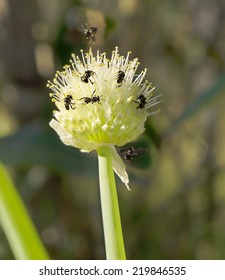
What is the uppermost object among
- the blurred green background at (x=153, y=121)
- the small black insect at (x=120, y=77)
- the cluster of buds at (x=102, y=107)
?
the blurred green background at (x=153, y=121)

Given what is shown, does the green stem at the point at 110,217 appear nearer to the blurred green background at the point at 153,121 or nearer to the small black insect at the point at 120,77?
the small black insect at the point at 120,77

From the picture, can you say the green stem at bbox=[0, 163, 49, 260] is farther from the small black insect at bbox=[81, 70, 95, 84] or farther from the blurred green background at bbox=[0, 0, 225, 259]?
the blurred green background at bbox=[0, 0, 225, 259]

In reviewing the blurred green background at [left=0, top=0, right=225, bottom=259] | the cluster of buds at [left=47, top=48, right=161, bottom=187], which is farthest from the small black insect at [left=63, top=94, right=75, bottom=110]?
the blurred green background at [left=0, top=0, right=225, bottom=259]

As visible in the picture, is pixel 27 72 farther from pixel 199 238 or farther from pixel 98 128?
pixel 98 128

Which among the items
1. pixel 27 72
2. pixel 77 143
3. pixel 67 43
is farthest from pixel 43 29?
pixel 77 143

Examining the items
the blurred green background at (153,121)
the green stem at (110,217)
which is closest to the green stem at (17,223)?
the green stem at (110,217)

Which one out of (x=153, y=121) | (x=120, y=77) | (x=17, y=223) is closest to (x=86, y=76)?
(x=120, y=77)
